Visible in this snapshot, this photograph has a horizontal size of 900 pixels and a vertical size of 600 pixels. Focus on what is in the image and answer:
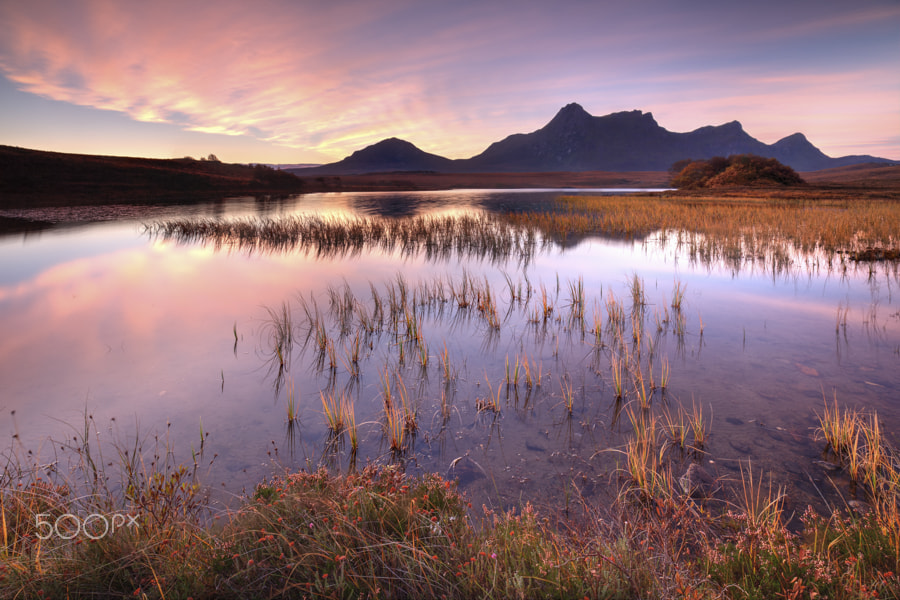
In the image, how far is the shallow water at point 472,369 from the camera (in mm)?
4590

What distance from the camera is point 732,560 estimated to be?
2.76 metres

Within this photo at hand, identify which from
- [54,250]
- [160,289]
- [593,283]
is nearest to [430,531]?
[593,283]

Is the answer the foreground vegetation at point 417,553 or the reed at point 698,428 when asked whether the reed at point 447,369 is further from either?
the reed at point 698,428

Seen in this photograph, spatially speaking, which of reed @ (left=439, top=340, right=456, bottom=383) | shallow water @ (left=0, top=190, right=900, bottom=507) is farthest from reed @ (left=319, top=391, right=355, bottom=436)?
reed @ (left=439, top=340, right=456, bottom=383)

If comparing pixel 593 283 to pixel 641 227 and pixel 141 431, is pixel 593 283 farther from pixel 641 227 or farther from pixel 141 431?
pixel 641 227

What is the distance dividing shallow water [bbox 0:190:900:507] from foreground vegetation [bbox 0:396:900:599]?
82 centimetres

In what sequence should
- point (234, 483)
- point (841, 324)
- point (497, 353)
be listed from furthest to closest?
point (841, 324), point (497, 353), point (234, 483)

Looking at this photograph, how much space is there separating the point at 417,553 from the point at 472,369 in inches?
174

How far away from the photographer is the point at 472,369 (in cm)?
705

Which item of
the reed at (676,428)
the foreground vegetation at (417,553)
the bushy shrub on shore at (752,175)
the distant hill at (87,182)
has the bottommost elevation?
the reed at (676,428)

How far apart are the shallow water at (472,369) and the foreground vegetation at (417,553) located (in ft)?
2.69

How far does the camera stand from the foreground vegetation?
8.02 feet

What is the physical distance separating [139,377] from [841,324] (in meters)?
13.1

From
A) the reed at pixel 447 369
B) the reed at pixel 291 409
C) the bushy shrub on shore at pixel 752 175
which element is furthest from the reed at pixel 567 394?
the bushy shrub on shore at pixel 752 175
